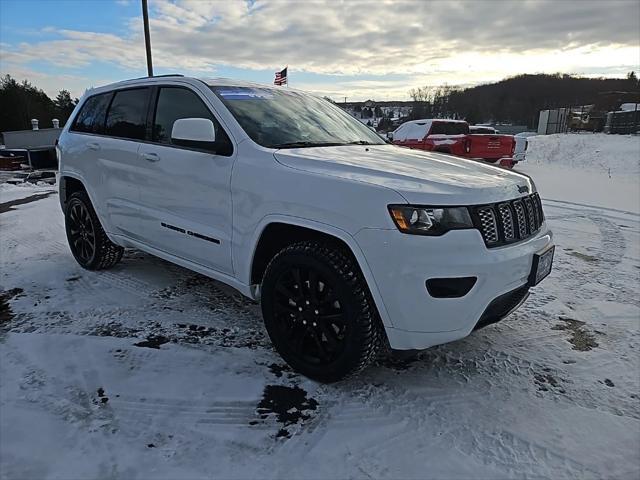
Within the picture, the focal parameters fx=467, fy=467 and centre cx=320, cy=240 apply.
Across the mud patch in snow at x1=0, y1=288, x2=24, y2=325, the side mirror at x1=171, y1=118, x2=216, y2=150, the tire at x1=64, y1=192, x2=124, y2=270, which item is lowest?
the mud patch in snow at x1=0, y1=288, x2=24, y2=325

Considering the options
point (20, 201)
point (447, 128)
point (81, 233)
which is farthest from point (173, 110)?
point (447, 128)

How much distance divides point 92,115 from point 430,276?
152 inches

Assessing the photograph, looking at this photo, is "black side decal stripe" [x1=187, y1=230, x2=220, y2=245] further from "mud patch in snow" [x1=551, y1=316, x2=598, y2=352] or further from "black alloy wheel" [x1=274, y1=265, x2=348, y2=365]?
"mud patch in snow" [x1=551, y1=316, x2=598, y2=352]

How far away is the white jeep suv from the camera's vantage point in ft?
7.67

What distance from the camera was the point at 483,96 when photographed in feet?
333

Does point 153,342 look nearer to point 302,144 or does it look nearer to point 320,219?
point 320,219

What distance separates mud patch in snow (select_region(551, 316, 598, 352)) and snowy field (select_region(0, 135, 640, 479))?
0.02 meters

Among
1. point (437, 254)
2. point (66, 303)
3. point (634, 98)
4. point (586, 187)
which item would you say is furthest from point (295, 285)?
point (634, 98)

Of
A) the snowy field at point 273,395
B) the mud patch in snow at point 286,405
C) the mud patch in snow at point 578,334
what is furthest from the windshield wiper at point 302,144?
the mud patch in snow at point 578,334

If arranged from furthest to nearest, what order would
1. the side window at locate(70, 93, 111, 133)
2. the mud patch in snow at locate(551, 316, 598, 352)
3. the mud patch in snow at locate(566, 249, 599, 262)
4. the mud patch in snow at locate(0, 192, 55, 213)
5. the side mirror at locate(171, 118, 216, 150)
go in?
1. the mud patch in snow at locate(0, 192, 55, 213)
2. the mud patch in snow at locate(566, 249, 599, 262)
3. the side window at locate(70, 93, 111, 133)
4. the mud patch in snow at locate(551, 316, 598, 352)
5. the side mirror at locate(171, 118, 216, 150)

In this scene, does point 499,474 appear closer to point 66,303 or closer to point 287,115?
point 287,115

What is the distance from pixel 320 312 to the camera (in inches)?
105

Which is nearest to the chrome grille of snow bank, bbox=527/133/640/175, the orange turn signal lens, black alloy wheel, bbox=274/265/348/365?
the orange turn signal lens

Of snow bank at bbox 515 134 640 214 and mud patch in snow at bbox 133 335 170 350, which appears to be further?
snow bank at bbox 515 134 640 214
